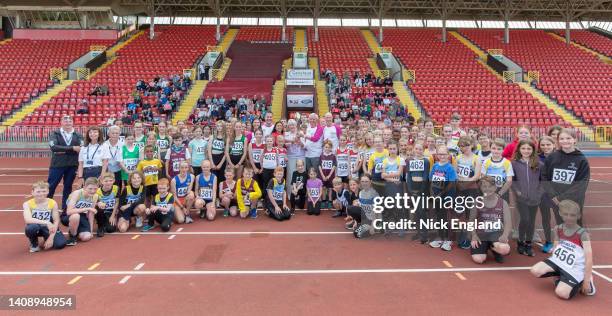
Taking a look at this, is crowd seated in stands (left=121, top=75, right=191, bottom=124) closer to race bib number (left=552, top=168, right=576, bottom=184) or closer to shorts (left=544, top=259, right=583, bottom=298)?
race bib number (left=552, top=168, right=576, bottom=184)

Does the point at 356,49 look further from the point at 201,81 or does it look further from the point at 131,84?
the point at 131,84

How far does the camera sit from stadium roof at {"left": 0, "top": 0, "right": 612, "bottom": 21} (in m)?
29.5

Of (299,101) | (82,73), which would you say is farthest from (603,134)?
(82,73)

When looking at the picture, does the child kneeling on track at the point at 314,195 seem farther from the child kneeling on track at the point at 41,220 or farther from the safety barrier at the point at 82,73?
the safety barrier at the point at 82,73

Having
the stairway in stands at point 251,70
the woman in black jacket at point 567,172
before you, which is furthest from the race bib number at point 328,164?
the stairway in stands at point 251,70

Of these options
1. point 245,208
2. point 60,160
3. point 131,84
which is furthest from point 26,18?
point 245,208

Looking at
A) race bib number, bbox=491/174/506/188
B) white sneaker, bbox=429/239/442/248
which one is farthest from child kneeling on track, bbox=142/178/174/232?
race bib number, bbox=491/174/506/188

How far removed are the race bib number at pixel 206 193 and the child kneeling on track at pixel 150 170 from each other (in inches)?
35.7

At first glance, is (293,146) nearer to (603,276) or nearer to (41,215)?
(41,215)

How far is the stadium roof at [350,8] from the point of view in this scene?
→ 29.5 metres

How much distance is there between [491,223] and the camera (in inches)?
205

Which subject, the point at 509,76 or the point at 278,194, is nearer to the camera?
the point at 278,194

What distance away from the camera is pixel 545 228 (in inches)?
226

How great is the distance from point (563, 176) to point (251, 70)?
22937 mm
